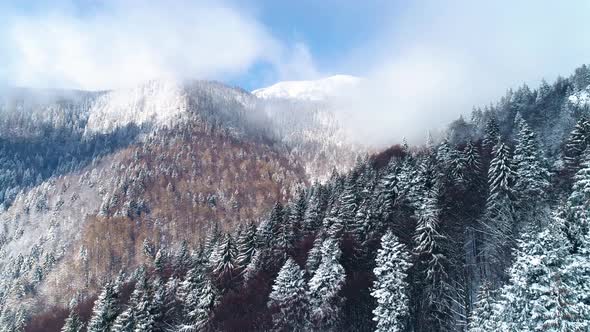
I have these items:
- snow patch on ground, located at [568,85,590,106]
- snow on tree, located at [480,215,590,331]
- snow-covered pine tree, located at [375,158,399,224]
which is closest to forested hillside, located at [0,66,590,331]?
snow on tree, located at [480,215,590,331]

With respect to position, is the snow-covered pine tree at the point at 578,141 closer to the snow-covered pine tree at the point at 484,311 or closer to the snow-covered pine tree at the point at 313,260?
the snow-covered pine tree at the point at 484,311

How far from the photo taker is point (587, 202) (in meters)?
34.1

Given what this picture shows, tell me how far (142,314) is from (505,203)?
165 feet

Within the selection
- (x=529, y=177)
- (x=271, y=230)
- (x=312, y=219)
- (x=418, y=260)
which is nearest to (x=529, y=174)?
(x=529, y=177)

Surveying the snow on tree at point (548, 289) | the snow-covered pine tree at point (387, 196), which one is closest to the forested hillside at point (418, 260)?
the snow on tree at point (548, 289)

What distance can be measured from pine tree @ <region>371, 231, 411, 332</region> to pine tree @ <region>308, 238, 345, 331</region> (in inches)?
279

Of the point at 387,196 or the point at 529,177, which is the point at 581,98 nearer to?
the point at 387,196

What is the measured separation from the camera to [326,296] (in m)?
53.7

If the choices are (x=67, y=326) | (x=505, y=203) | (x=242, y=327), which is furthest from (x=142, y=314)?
(x=505, y=203)

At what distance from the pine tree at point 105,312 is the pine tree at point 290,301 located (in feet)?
86.9

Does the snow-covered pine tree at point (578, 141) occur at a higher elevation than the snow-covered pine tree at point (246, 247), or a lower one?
higher

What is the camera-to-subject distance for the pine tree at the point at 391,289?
45.2m

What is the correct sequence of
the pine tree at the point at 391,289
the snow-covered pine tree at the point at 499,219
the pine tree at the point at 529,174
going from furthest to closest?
the pine tree at the point at 529,174, the snow-covered pine tree at the point at 499,219, the pine tree at the point at 391,289

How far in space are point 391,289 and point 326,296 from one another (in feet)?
32.9
